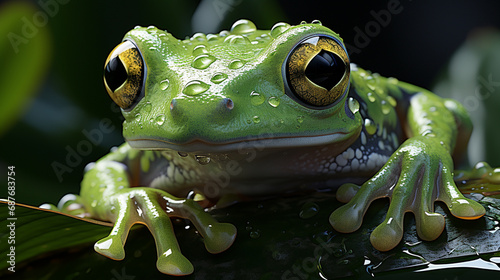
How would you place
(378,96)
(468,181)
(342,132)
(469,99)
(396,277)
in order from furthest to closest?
(469,99)
(378,96)
(468,181)
(342,132)
(396,277)

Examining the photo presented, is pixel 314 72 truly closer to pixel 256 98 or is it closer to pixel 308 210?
pixel 256 98

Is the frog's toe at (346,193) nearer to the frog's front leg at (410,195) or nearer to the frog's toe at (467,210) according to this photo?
the frog's front leg at (410,195)

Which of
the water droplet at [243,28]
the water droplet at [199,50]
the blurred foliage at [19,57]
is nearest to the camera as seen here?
the water droplet at [199,50]

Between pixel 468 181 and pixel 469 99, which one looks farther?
pixel 469 99

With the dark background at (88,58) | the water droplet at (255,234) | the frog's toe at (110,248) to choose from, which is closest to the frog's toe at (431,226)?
the water droplet at (255,234)

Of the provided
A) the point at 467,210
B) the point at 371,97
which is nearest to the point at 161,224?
the point at 467,210

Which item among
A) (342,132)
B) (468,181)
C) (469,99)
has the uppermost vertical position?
(342,132)

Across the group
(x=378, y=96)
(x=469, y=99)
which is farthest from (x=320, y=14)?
(x=378, y=96)

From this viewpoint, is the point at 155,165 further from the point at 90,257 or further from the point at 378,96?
the point at 378,96
